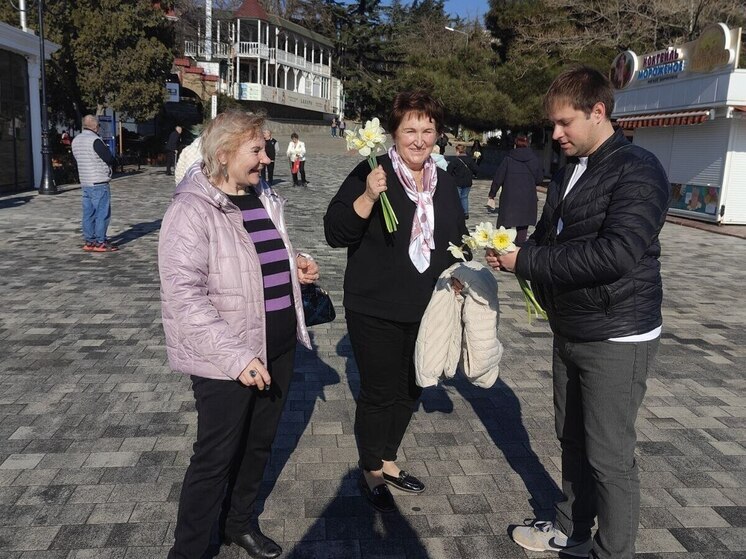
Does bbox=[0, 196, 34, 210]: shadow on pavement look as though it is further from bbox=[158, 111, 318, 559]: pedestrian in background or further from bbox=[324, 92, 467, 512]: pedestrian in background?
bbox=[158, 111, 318, 559]: pedestrian in background

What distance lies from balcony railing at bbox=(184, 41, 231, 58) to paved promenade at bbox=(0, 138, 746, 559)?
49834 millimetres

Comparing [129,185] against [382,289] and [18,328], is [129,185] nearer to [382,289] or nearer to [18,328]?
[18,328]

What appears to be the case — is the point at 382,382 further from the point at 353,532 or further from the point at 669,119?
the point at 669,119

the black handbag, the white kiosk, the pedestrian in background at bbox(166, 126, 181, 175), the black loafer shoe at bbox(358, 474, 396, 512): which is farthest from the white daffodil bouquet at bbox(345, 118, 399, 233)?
the pedestrian in background at bbox(166, 126, 181, 175)

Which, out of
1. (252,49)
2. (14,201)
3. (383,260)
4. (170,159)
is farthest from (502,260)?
(252,49)

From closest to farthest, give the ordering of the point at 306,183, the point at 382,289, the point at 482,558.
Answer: the point at 482,558 < the point at 382,289 < the point at 306,183

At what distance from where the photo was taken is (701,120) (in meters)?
16.4

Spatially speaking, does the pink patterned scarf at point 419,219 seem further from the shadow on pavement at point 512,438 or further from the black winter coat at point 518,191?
the black winter coat at point 518,191

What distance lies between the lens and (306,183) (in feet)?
74.4

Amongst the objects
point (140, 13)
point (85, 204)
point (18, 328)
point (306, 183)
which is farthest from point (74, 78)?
point (18, 328)

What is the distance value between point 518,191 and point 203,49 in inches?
1945

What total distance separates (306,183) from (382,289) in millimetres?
19862

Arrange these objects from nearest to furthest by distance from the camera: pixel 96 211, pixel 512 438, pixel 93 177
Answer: pixel 512 438 < pixel 93 177 < pixel 96 211

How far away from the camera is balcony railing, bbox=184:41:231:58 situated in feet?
175
